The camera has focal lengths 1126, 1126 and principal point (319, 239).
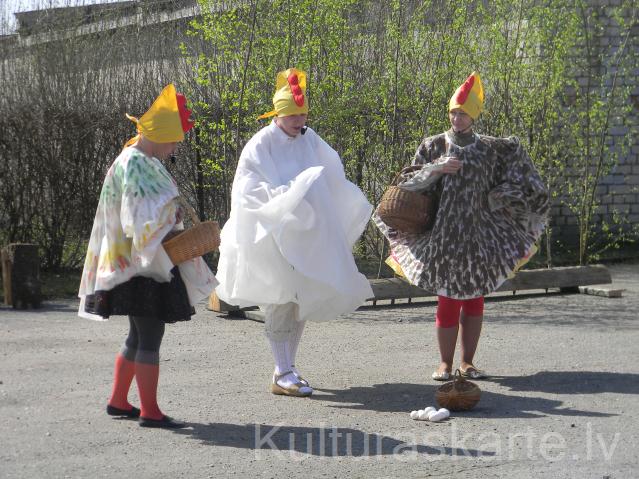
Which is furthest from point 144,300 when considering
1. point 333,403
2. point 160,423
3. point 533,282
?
point 533,282

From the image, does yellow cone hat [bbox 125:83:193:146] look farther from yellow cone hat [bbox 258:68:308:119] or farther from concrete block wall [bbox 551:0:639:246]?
concrete block wall [bbox 551:0:639:246]

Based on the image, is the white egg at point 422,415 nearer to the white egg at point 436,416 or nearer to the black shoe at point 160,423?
the white egg at point 436,416

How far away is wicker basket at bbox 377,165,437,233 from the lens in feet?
23.8

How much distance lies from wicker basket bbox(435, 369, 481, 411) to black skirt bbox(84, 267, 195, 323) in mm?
1562

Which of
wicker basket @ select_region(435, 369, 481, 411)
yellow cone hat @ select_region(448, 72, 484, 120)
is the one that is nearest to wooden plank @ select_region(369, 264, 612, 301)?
yellow cone hat @ select_region(448, 72, 484, 120)

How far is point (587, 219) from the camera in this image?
12.2 meters

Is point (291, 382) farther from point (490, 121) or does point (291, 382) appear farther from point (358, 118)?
point (490, 121)

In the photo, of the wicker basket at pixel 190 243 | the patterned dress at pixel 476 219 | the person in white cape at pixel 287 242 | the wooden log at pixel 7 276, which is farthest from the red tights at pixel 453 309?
the wooden log at pixel 7 276

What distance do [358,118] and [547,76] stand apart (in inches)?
84.6

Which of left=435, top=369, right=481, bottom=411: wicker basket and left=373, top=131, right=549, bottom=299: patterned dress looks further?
left=373, top=131, right=549, bottom=299: patterned dress

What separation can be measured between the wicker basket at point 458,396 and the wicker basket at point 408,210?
4.11 ft

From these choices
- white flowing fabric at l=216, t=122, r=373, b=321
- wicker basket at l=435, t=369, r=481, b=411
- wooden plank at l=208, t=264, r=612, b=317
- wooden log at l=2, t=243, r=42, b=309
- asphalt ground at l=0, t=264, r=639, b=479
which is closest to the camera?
asphalt ground at l=0, t=264, r=639, b=479

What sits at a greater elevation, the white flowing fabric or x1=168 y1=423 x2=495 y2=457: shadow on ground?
the white flowing fabric

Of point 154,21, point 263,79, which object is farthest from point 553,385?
point 154,21
